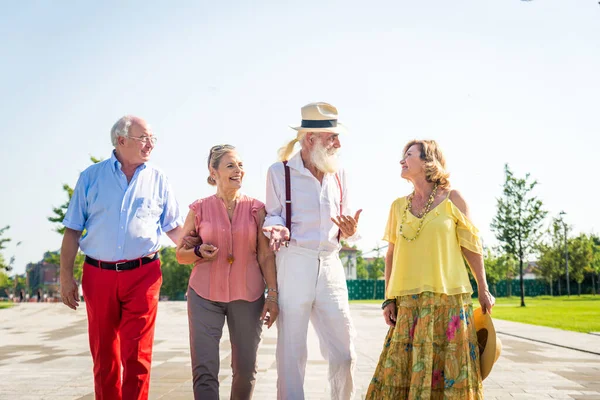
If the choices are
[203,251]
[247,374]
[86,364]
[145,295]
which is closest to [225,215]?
[203,251]

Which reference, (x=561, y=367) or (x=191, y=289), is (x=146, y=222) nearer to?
(x=191, y=289)

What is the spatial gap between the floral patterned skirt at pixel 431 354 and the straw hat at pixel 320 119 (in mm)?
1331

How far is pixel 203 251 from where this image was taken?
15.3 ft

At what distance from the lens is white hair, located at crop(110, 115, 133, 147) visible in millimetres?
4930

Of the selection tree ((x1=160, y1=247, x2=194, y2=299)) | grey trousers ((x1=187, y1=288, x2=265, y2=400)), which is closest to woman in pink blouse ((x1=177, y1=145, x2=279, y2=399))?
grey trousers ((x1=187, y1=288, x2=265, y2=400))

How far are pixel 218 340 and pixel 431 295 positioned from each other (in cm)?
150

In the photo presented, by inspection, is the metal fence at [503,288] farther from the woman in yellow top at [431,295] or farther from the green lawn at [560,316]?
the woman in yellow top at [431,295]

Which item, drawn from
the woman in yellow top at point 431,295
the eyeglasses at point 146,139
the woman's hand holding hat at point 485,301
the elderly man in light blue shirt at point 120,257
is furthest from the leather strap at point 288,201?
the woman's hand holding hat at point 485,301

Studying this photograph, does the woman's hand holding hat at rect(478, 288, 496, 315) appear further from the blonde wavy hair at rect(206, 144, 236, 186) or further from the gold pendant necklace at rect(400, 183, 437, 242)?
the blonde wavy hair at rect(206, 144, 236, 186)

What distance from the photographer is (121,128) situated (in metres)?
4.94

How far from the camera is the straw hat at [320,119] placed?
4887 mm

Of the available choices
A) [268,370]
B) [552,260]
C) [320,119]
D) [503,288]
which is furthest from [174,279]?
[320,119]

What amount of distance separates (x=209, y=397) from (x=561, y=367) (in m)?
6.64

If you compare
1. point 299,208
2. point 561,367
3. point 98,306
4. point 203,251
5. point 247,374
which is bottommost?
point 561,367
